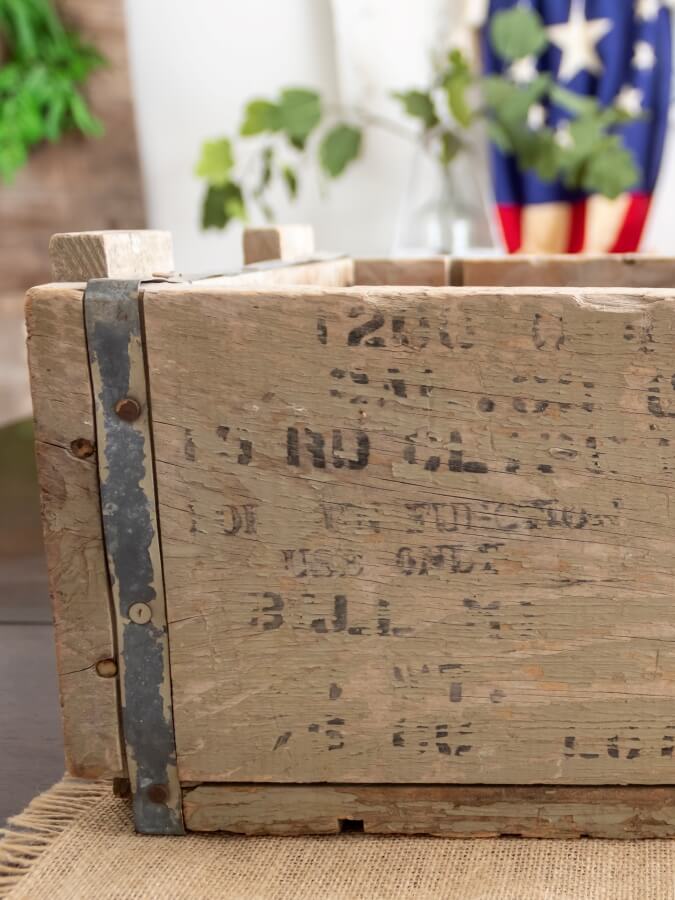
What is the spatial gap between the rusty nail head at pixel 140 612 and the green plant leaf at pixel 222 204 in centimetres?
250

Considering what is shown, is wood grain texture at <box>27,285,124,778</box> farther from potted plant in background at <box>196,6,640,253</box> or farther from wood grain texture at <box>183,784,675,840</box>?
potted plant in background at <box>196,6,640,253</box>

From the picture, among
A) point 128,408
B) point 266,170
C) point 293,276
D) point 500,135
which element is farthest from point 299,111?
point 128,408

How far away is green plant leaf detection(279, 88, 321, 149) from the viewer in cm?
280

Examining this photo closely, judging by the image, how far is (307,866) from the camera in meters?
0.64

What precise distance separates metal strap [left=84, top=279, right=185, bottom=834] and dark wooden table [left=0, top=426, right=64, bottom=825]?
109mm

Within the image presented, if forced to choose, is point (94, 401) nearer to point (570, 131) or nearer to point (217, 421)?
point (217, 421)

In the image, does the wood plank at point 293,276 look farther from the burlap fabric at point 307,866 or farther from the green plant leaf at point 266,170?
the green plant leaf at point 266,170

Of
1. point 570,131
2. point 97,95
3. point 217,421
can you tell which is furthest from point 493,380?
point 97,95

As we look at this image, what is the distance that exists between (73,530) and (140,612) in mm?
72

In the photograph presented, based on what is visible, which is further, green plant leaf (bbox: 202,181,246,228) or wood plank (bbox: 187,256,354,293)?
green plant leaf (bbox: 202,181,246,228)

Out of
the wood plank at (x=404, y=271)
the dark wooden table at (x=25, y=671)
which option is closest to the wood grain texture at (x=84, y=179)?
the dark wooden table at (x=25, y=671)

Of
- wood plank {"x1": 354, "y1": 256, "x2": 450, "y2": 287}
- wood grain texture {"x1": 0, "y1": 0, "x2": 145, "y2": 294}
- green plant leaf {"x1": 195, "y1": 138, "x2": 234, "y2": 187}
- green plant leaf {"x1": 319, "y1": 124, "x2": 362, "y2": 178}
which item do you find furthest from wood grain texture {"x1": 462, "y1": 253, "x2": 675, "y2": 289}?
wood grain texture {"x1": 0, "y1": 0, "x2": 145, "y2": 294}

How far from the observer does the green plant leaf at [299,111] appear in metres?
2.80

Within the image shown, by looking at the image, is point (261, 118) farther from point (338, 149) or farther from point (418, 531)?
point (418, 531)
